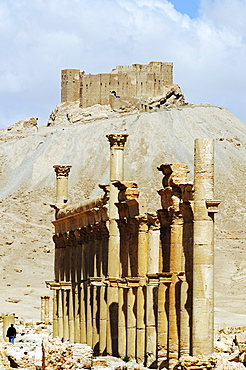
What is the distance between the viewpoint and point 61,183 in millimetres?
36625

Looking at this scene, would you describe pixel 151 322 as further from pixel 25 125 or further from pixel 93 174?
pixel 25 125

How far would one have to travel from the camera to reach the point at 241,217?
257 feet

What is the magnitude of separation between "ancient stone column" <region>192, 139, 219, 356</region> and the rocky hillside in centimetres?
2462

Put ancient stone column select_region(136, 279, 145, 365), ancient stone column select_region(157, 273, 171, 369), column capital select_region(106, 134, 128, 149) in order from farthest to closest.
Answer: column capital select_region(106, 134, 128, 149) < ancient stone column select_region(136, 279, 145, 365) < ancient stone column select_region(157, 273, 171, 369)

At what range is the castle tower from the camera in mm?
119625

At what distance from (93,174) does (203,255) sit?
68.3m

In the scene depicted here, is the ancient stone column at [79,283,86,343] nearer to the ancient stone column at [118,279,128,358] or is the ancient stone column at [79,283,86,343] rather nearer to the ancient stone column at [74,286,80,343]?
the ancient stone column at [74,286,80,343]

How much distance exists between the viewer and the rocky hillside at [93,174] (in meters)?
58.2

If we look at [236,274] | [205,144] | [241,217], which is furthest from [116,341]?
[241,217]

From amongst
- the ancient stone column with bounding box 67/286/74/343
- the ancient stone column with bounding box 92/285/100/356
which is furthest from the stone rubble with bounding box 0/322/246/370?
the ancient stone column with bounding box 67/286/74/343

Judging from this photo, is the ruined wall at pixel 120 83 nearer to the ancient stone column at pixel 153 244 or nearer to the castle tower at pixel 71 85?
the castle tower at pixel 71 85

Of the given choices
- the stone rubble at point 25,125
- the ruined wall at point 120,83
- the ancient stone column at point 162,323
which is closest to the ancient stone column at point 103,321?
the ancient stone column at point 162,323

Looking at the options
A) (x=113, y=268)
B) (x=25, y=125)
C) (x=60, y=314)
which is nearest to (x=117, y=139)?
(x=113, y=268)

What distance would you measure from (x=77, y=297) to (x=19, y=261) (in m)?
29.5
